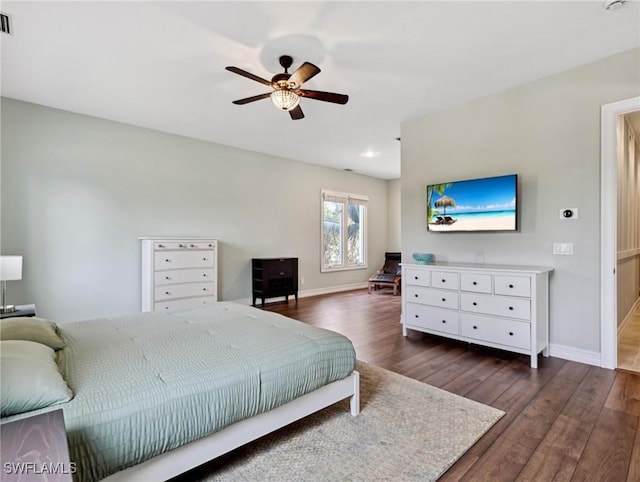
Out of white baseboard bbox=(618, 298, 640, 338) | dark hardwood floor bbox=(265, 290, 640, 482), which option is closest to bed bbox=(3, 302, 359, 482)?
dark hardwood floor bbox=(265, 290, 640, 482)

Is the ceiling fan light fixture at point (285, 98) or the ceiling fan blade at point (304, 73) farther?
the ceiling fan light fixture at point (285, 98)

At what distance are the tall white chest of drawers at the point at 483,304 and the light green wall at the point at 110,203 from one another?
10.2ft

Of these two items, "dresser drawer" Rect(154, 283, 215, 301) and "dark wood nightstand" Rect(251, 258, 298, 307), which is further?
"dark wood nightstand" Rect(251, 258, 298, 307)

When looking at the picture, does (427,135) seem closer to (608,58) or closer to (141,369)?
(608,58)

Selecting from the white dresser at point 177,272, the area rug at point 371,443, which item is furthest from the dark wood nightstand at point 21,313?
the area rug at point 371,443

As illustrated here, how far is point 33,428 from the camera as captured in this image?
40.4 inches

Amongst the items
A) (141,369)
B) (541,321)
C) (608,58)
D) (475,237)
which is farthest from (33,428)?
(608,58)

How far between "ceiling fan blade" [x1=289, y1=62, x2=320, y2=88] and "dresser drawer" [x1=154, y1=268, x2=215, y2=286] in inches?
119

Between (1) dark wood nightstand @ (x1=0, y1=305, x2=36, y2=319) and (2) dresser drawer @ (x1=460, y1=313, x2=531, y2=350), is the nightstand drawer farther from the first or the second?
(2) dresser drawer @ (x1=460, y1=313, x2=531, y2=350)

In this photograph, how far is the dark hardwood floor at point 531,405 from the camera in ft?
5.38

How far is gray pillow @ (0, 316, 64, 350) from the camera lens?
1.63 meters

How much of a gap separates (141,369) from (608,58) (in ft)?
13.9

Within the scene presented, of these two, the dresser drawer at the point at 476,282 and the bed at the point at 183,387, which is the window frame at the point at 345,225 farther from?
the bed at the point at 183,387

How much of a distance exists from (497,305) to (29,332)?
11.6 ft
